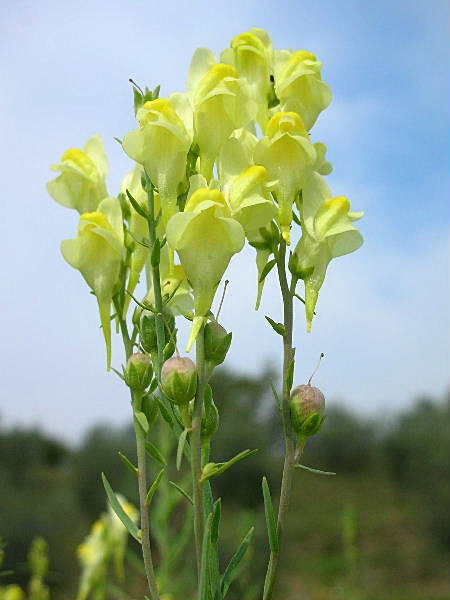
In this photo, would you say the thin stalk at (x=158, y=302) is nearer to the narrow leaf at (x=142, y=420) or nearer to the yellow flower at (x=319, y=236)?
the narrow leaf at (x=142, y=420)

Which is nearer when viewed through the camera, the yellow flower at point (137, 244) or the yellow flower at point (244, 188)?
the yellow flower at point (244, 188)

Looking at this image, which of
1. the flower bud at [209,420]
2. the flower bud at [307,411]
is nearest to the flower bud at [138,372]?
the flower bud at [209,420]

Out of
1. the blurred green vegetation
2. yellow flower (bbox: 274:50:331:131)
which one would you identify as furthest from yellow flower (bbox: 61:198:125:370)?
the blurred green vegetation

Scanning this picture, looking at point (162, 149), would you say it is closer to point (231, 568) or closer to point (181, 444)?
point (181, 444)

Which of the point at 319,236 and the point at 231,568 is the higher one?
the point at 319,236

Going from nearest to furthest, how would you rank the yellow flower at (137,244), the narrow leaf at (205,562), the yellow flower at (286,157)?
the narrow leaf at (205,562)
the yellow flower at (286,157)
the yellow flower at (137,244)

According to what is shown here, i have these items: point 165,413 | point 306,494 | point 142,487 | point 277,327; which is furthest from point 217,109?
point 306,494

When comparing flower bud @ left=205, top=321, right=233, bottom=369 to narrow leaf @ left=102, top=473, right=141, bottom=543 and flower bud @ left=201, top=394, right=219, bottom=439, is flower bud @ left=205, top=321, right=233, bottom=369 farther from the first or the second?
narrow leaf @ left=102, top=473, right=141, bottom=543
